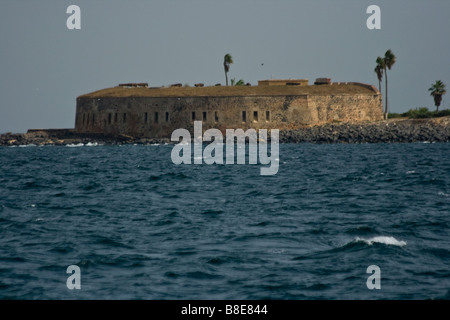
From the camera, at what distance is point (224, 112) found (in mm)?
85500

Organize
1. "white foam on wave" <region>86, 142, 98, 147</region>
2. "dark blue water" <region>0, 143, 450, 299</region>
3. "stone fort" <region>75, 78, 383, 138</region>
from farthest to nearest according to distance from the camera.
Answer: "white foam on wave" <region>86, 142, 98, 147</region> → "stone fort" <region>75, 78, 383, 138</region> → "dark blue water" <region>0, 143, 450, 299</region>

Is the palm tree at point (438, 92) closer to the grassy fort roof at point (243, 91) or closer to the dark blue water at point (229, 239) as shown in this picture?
the grassy fort roof at point (243, 91)

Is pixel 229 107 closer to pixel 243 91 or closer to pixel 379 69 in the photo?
pixel 243 91

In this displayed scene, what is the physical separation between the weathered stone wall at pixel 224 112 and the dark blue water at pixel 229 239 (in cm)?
5490

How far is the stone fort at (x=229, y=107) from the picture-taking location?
3342 inches

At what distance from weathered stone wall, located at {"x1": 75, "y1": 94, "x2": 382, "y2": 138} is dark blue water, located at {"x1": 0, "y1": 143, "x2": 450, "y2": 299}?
54.9 meters

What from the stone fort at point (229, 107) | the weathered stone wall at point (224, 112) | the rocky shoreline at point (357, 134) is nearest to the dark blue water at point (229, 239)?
the rocky shoreline at point (357, 134)

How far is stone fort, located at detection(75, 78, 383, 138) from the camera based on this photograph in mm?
84875

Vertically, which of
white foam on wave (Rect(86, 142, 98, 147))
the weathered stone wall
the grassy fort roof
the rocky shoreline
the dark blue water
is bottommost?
the dark blue water

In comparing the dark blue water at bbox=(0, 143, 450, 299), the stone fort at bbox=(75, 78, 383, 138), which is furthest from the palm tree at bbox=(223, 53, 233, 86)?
the dark blue water at bbox=(0, 143, 450, 299)

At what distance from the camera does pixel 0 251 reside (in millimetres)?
15547

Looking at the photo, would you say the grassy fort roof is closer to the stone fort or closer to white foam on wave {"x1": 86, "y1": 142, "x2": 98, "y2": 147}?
the stone fort

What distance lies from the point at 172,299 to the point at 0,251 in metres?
5.37
